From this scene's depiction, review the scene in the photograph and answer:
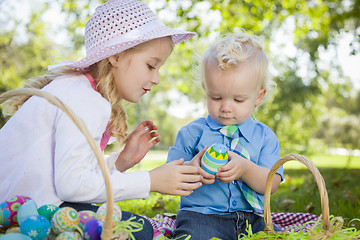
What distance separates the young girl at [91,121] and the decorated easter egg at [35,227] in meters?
0.20

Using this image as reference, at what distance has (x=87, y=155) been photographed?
5.21 ft

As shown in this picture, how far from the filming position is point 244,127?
2.30 m

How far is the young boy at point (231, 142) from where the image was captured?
2098mm

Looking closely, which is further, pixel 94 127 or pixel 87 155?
pixel 94 127

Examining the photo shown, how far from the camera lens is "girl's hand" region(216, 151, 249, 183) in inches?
74.5

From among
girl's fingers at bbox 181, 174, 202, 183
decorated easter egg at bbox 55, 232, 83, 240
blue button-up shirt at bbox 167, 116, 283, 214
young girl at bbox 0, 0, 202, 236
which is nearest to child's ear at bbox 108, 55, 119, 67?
young girl at bbox 0, 0, 202, 236

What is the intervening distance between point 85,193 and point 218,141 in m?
0.99

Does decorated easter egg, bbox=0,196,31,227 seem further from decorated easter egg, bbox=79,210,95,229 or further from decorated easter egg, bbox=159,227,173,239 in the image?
→ decorated easter egg, bbox=159,227,173,239

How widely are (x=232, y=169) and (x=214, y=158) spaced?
0.12 meters

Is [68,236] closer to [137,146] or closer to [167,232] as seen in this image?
[167,232]

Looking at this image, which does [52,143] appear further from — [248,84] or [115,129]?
[248,84]

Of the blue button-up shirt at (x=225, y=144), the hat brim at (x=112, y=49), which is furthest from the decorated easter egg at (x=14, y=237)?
the blue button-up shirt at (x=225, y=144)

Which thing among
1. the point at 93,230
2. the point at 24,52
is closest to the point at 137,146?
the point at 93,230

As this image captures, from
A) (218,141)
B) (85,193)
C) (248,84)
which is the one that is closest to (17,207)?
(85,193)
